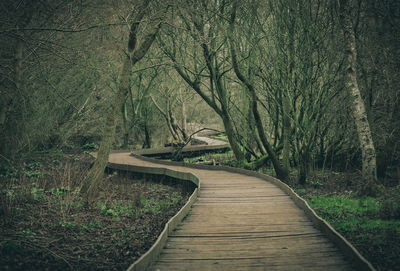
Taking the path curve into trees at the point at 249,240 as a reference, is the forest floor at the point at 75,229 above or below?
below

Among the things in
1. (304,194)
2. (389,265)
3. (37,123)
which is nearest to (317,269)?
(389,265)

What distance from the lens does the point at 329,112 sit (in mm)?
9945

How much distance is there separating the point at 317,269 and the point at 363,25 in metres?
7.92

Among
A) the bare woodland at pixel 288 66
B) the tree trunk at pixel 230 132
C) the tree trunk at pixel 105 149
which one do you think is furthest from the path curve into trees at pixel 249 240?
the tree trunk at pixel 230 132

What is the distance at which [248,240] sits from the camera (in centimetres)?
510

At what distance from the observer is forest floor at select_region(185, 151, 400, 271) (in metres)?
4.70

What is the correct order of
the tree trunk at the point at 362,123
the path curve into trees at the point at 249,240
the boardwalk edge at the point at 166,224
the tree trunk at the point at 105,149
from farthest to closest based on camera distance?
the tree trunk at the point at 105,149 < the tree trunk at the point at 362,123 < the path curve into trees at the point at 249,240 < the boardwalk edge at the point at 166,224

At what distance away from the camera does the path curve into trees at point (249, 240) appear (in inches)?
168

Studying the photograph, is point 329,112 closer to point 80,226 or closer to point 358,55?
point 358,55

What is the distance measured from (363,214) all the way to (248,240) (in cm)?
272

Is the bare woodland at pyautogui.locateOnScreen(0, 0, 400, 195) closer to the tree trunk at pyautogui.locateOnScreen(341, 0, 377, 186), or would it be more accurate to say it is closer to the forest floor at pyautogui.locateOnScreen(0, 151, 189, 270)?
the tree trunk at pyautogui.locateOnScreen(341, 0, 377, 186)

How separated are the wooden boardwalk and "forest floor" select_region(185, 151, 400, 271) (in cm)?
55

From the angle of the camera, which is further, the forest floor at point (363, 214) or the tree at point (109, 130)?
the tree at point (109, 130)

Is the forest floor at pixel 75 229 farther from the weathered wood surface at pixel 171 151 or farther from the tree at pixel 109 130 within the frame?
the weathered wood surface at pixel 171 151
